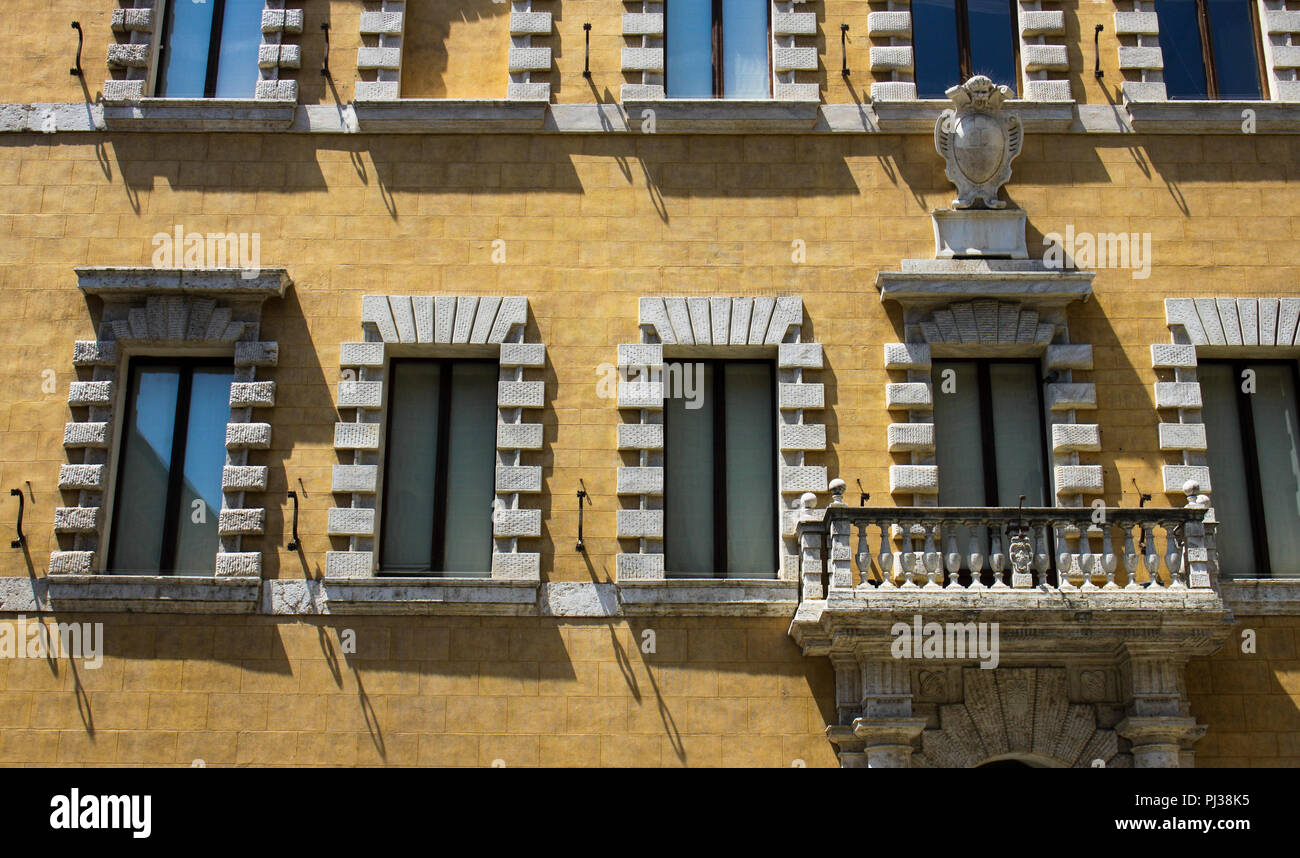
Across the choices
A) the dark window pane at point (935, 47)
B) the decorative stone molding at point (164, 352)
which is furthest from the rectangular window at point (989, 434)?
the decorative stone molding at point (164, 352)

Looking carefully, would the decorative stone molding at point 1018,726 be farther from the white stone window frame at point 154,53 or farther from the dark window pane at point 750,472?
the white stone window frame at point 154,53

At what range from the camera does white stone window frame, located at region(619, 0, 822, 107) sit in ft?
60.1

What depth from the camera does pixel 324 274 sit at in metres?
17.8

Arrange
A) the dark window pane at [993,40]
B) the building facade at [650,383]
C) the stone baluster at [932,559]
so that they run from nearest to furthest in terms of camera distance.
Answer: the stone baluster at [932,559], the building facade at [650,383], the dark window pane at [993,40]

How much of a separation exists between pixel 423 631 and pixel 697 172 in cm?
670

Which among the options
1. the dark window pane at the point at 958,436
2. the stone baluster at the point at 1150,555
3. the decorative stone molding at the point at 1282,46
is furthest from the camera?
the decorative stone molding at the point at 1282,46

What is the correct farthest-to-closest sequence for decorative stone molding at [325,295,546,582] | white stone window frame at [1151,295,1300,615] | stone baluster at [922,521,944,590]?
white stone window frame at [1151,295,1300,615] < decorative stone molding at [325,295,546,582] < stone baluster at [922,521,944,590]

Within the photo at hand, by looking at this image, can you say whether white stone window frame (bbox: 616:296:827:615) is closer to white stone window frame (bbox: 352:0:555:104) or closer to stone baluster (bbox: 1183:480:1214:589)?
white stone window frame (bbox: 352:0:555:104)

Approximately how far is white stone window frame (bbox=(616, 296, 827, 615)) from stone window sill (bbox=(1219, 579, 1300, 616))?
4.85 meters

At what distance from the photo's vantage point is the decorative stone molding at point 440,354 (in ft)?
54.6

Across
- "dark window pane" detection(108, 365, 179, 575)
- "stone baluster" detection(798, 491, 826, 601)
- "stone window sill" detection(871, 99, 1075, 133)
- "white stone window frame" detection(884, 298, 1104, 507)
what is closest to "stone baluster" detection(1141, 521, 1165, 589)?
"white stone window frame" detection(884, 298, 1104, 507)

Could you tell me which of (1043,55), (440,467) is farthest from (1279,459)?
(440,467)

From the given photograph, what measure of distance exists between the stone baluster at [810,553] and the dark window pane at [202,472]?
275 inches
